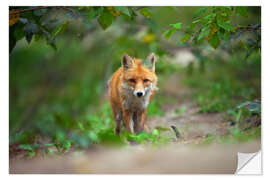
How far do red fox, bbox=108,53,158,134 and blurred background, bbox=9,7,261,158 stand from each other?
12.6 inches

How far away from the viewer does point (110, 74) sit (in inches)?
201

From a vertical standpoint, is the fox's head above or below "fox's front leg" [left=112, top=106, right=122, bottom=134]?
above

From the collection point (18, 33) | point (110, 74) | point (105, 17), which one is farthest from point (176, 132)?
point (110, 74)

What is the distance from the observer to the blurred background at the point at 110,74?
3.12 m

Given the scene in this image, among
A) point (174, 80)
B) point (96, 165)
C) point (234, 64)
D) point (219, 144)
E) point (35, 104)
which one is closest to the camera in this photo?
point (96, 165)

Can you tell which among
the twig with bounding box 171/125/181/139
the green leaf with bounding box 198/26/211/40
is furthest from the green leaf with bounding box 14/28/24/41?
the twig with bounding box 171/125/181/139

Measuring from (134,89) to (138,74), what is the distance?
0.19m

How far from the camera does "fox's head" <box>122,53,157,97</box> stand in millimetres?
3299

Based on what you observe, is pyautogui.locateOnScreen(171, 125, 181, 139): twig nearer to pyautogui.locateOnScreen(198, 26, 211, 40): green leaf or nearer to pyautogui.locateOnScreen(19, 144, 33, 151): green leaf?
pyautogui.locateOnScreen(198, 26, 211, 40): green leaf
